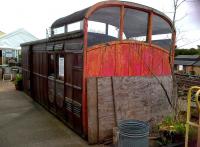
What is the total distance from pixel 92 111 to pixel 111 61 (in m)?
1.44

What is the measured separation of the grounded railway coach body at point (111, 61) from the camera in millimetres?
6859

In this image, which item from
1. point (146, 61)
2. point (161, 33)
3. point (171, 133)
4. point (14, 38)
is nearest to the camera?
point (171, 133)

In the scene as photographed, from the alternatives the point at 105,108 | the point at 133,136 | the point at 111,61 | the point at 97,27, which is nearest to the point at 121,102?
the point at 105,108

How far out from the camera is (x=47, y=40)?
33.2ft

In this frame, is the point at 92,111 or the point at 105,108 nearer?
the point at 92,111

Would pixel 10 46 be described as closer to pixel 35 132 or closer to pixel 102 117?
pixel 35 132

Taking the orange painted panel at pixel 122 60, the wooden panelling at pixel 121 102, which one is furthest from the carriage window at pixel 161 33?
the orange painted panel at pixel 122 60

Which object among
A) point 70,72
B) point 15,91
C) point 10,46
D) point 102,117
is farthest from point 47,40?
point 10,46

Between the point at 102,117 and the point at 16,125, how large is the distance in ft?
10.6

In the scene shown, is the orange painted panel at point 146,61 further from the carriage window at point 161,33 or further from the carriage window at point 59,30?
the carriage window at point 59,30

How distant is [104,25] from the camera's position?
26.2 ft

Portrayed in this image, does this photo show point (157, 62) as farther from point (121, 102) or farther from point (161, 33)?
point (121, 102)

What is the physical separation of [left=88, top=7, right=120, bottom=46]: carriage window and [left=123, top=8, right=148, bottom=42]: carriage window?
29 cm

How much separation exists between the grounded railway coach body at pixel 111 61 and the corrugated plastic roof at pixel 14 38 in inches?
598
